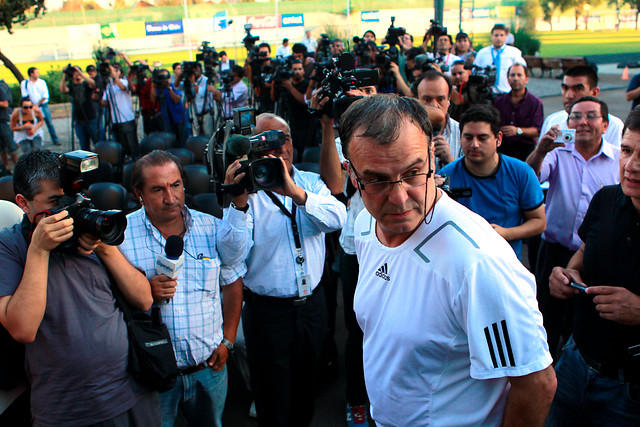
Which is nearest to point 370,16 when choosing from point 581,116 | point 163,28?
point 163,28

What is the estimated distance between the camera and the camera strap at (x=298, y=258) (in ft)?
8.63

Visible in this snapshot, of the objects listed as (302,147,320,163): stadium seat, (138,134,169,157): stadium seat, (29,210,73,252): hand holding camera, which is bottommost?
(302,147,320,163): stadium seat

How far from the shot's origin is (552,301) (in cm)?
322

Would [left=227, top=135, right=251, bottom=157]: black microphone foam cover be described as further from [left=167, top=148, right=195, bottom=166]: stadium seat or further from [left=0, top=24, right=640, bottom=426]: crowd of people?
[left=167, top=148, right=195, bottom=166]: stadium seat

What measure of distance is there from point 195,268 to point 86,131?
30.2 ft

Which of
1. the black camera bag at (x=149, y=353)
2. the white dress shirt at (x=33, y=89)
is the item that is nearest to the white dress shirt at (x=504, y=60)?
the black camera bag at (x=149, y=353)

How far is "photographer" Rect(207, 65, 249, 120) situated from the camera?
341 inches

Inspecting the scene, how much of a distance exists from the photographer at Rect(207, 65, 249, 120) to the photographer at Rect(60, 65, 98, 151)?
2.80 m

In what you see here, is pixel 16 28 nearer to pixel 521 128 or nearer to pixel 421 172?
pixel 521 128

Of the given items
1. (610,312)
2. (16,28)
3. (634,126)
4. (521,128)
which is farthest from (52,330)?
(16,28)

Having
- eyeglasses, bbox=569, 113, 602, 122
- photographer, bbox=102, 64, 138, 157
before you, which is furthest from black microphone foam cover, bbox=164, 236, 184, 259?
photographer, bbox=102, 64, 138, 157

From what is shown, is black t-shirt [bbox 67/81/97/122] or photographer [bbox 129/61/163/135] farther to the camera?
black t-shirt [bbox 67/81/97/122]

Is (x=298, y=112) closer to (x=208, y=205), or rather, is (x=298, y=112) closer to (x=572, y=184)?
(x=208, y=205)

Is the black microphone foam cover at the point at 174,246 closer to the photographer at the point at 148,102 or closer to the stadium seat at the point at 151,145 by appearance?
the stadium seat at the point at 151,145
